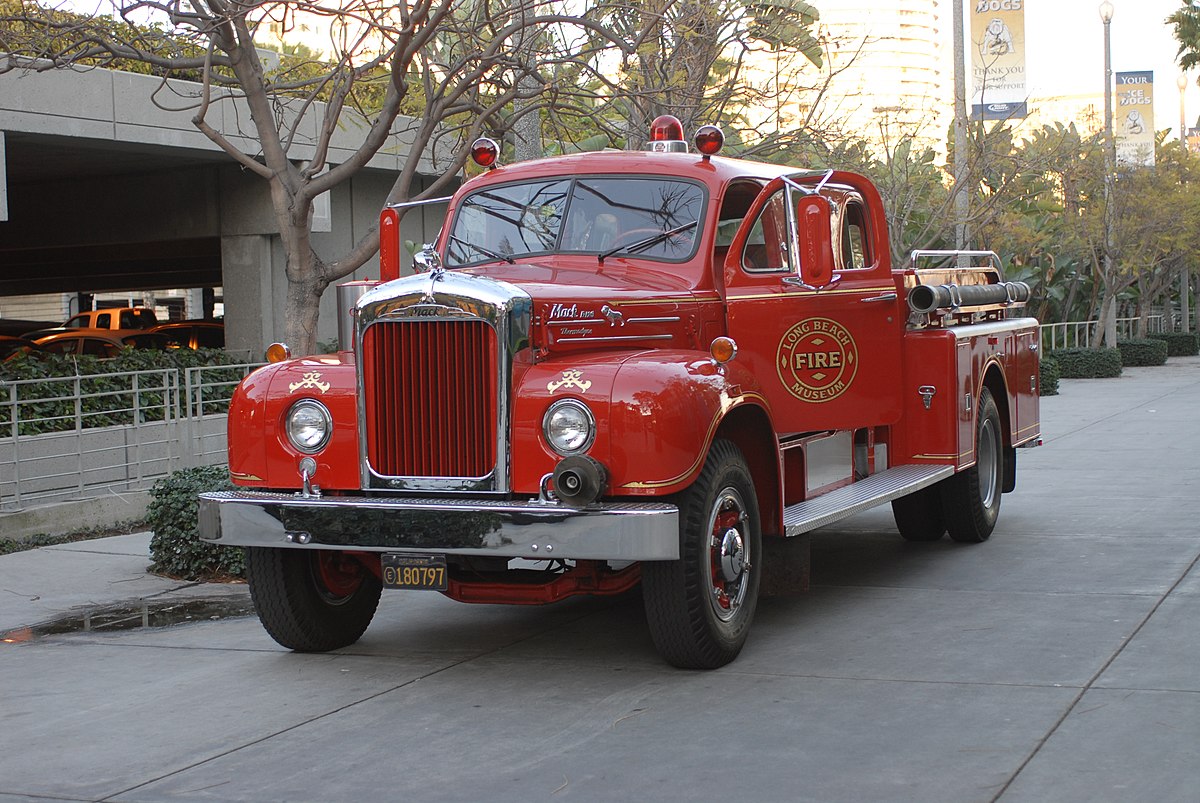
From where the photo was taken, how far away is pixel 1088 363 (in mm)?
32250

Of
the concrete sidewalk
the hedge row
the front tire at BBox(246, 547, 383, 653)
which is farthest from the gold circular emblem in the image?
the hedge row

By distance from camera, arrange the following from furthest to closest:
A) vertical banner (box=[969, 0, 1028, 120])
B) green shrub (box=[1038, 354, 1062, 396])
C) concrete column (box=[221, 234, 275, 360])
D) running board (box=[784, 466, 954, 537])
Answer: green shrub (box=[1038, 354, 1062, 396])
vertical banner (box=[969, 0, 1028, 120])
concrete column (box=[221, 234, 275, 360])
running board (box=[784, 466, 954, 537])

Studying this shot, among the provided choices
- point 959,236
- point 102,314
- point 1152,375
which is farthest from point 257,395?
point 1152,375

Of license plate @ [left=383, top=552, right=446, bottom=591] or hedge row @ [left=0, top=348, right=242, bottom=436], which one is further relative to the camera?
hedge row @ [left=0, top=348, right=242, bottom=436]

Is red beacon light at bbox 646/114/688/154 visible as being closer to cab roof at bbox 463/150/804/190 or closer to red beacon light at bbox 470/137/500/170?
cab roof at bbox 463/150/804/190

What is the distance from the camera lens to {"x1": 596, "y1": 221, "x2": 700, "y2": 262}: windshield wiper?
7750mm

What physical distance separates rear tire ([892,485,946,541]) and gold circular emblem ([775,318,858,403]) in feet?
7.04

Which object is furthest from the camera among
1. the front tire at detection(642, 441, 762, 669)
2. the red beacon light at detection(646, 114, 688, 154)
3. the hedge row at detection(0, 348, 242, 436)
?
the hedge row at detection(0, 348, 242, 436)

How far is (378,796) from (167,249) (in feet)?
78.8

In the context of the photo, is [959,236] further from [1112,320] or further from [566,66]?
[1112,320]

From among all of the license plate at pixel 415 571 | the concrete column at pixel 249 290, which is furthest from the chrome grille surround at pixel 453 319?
the concrete column at pixel 249 290

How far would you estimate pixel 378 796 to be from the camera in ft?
16.8

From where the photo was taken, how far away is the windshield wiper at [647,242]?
775 centimetres

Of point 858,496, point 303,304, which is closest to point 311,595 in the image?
point 858,496
